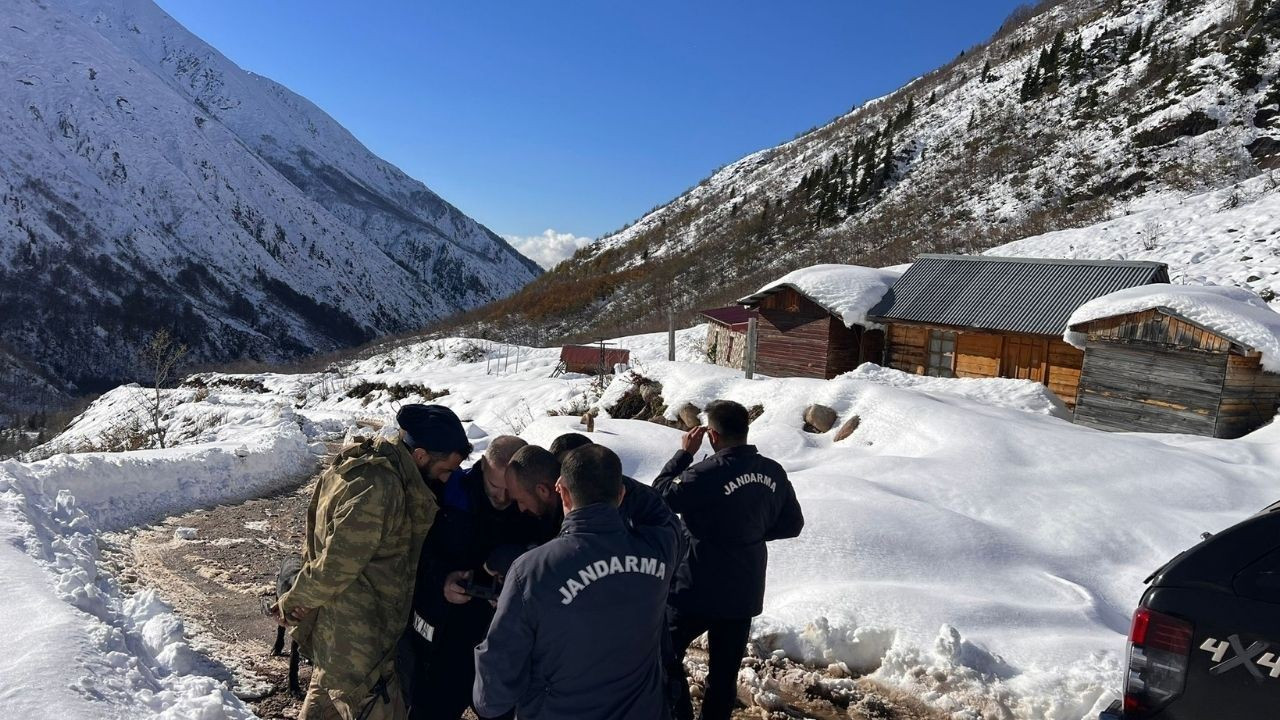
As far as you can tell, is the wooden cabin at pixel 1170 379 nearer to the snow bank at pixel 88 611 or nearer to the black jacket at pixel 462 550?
the black jacket at pixel 462 550

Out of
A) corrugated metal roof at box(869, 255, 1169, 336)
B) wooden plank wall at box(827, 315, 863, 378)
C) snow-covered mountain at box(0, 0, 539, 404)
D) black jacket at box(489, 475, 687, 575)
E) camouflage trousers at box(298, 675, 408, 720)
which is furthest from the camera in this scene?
snow-covered mountain at box(0, 0, 539, 404)

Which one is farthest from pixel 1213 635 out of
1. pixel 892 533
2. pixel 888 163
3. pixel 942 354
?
pixel 888 163

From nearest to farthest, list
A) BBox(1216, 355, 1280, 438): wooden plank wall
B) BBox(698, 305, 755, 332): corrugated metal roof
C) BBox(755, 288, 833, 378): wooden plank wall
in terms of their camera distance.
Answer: BBox(1216, 355, 1280, 438): wooden plank wall
BBox(755, 288, 833, 378): wooden plank wall
BBox(698, 305, 755, 332): corrugated metal roof

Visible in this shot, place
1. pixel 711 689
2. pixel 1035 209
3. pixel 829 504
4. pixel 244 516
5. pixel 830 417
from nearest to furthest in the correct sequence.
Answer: pixel 711 689
pixel 829 504
pixel 244 516
pixel 830 417
pixel 1035 209

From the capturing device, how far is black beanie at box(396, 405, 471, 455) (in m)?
3.23

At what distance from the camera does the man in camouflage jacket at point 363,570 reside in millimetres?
2916

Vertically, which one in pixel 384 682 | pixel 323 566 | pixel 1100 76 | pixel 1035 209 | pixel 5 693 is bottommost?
pixel 5 693

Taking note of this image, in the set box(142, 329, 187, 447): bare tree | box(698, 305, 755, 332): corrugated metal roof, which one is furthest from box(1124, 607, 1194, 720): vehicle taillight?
box(698, 305, 755, 332): corrugated metal roof

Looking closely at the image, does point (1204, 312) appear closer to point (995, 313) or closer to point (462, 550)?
point (995, 313)

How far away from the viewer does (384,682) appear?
3.15 m

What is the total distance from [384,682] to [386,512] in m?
0.84

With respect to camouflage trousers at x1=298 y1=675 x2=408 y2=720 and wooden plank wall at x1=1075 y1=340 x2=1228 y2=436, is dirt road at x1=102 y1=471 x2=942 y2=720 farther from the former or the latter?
wooden plank wall at x1=1075 y1=340 x2=1228 y2=436

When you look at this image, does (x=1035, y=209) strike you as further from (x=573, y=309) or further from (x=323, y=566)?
(x=323, y=566)

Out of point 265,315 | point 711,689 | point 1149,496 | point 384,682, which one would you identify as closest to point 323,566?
point 384,682
